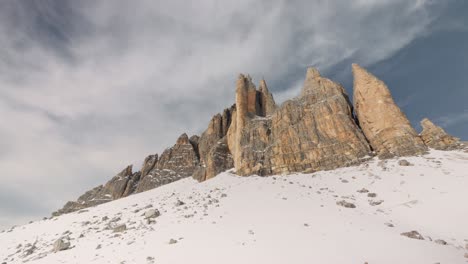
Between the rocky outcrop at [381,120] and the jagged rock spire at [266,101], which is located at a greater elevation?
the jagged rock spire at [266,101]

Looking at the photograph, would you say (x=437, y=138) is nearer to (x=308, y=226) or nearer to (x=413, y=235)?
(x=413, y=235)

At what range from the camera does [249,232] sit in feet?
66.0

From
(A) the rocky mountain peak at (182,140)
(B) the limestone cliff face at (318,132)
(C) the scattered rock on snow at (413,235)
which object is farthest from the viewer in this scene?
(A) the rocky mountain peak at (182,140)

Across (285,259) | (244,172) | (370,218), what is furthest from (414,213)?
(244,172)

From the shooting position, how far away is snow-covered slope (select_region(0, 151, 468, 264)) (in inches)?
649

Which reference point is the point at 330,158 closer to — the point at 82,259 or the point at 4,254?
the point at 82,259

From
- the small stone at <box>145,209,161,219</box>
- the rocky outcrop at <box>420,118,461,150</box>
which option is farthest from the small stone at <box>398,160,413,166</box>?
the small stone at <box>145,209,161,219</box>

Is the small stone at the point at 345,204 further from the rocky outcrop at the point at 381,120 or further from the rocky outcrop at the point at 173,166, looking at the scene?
the rocky outcrop at the point at 173,166

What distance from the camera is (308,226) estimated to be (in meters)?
20.9

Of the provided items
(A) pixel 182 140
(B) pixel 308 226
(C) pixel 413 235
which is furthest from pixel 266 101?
(C) pixel 413 235

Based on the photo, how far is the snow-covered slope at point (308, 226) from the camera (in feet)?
54.1

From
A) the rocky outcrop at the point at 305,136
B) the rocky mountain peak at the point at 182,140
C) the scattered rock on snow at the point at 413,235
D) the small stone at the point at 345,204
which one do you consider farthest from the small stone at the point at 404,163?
the rocky mountain peak at the point at 182,140

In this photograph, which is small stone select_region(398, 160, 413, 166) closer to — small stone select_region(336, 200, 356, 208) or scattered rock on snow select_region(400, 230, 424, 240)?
small stone select_region(336, 200, 356, 208)

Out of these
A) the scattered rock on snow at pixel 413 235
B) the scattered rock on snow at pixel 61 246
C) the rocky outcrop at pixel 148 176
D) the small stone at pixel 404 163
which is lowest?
the scattered rock on snow at pixel 413 235
